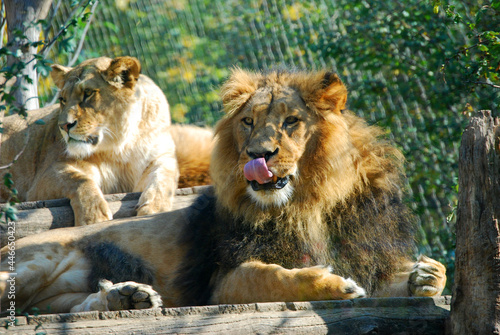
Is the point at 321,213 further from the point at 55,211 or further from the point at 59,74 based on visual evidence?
the point at 59,74

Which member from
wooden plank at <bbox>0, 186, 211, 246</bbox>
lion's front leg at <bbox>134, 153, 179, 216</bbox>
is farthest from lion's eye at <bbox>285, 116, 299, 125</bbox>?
lion's front leg at <bbox>134, 153, 179, 216</bbox>

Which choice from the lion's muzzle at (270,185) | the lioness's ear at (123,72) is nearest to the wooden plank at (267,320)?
the lion's muzzle at (270,185)

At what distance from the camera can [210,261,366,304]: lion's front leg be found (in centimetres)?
244

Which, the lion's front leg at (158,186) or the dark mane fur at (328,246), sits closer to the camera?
the dark mane fur at (328,246)

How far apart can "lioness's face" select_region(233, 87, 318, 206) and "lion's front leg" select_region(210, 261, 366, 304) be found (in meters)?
0.36

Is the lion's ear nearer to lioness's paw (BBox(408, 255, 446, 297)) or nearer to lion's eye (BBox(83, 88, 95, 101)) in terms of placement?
lioness's paw (BBox(408, 255, 446, 297))

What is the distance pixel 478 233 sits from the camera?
2170 mm

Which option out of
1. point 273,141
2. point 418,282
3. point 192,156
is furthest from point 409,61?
point 418,282

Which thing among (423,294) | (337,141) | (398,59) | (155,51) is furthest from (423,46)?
(155,51)

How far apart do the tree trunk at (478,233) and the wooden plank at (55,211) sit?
1890 mm

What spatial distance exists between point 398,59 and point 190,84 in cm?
392

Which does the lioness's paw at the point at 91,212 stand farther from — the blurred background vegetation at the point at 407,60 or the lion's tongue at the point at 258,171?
the lion's tongue at the point at 258,171

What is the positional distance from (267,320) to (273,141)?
907mm

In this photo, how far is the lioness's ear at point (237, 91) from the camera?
10.2 feet
